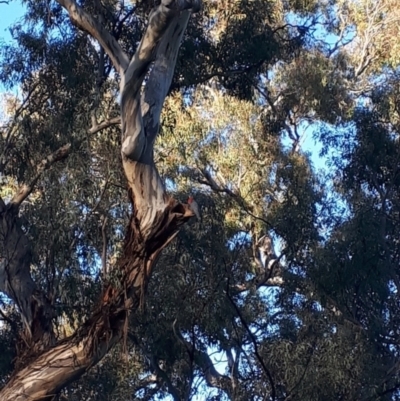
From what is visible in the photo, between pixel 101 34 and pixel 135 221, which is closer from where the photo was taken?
pixel 135 221

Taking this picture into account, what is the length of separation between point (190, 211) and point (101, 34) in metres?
1.84

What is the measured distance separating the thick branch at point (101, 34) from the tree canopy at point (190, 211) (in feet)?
0.05

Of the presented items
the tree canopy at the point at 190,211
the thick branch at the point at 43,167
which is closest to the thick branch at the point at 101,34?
the tree canopy at the point at 190,211

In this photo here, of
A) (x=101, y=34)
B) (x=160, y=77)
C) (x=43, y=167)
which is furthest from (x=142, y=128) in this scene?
(x=43, y=167)

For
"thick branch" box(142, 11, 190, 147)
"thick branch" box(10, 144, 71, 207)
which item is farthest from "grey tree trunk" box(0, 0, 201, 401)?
"thick branch" box(10, 144, 71, 207)

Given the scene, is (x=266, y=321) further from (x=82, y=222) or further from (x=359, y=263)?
(x=82, y=222)

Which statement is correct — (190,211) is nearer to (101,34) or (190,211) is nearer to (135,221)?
(135,221)

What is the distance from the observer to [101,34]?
705cm

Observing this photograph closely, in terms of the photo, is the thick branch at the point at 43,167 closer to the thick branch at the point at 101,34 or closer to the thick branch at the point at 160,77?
the thick branch at the point at 101,34

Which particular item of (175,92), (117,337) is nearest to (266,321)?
(175,92)

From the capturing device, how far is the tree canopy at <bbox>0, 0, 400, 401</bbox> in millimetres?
6469

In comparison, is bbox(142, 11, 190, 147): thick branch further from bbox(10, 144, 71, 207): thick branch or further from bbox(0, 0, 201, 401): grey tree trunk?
bbox(10, 144, 71, 207): thick branch

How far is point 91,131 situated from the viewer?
8.73 meters

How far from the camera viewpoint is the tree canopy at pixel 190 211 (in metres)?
6.47
